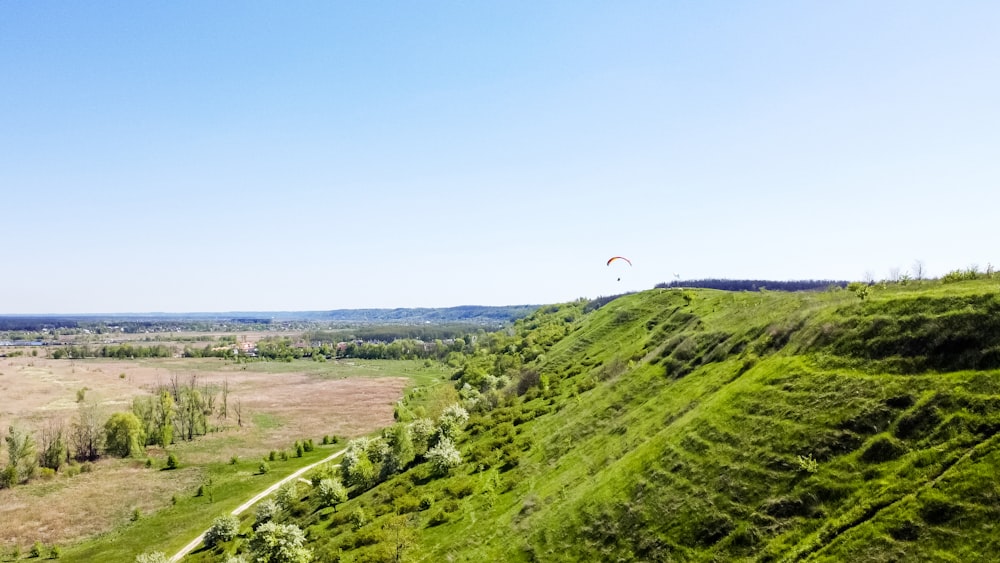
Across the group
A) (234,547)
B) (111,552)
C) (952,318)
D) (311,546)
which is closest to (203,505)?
(111,552)

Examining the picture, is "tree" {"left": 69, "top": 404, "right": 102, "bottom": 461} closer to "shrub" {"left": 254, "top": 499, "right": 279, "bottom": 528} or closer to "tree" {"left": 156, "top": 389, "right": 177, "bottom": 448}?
"tree" {"left": 156, "top": 389, "right": 177, "bottom": 448}

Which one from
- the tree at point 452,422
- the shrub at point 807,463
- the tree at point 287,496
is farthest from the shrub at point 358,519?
the shrub at point 807,463

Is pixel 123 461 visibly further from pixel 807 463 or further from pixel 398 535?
pixel 807 463

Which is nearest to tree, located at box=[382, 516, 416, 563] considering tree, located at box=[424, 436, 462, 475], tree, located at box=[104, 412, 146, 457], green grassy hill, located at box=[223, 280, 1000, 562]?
green grassy hill, located at box=[223, 280, 1000, 562]

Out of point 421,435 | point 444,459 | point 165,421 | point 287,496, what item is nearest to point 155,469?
point 165,421

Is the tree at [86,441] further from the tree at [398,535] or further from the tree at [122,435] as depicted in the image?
the tree at [398,535]
